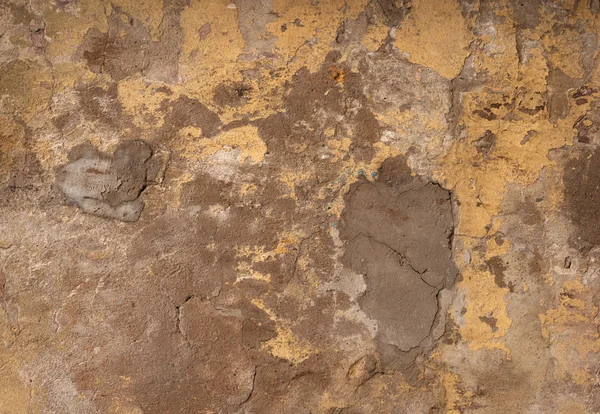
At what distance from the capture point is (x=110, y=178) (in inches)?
95.7

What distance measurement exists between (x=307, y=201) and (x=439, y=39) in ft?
3.76

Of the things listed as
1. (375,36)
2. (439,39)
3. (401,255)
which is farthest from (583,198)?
(375,36)

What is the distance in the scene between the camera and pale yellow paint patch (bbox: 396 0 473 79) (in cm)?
250

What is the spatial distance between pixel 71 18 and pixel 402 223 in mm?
2096

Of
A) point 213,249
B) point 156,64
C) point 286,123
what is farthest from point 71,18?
point 213,249

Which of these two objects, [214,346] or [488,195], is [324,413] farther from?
[488,195]

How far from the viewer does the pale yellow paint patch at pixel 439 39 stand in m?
2.50

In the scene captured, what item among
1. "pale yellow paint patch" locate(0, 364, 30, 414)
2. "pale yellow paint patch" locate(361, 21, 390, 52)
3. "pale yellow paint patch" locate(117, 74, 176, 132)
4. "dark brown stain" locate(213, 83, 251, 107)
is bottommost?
"pale yellow paint patch" locate(0, 364, 30, 414)

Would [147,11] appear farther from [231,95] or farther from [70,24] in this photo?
[231,95]

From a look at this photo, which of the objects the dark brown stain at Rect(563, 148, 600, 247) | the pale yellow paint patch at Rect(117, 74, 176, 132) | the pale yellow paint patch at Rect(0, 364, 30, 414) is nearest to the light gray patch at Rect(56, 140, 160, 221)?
the pale yellow paint patch at Rect(117, 74, 176, 132)

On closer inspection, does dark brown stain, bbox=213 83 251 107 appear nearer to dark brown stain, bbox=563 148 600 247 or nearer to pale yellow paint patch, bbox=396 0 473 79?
pale yellow paint patch, bbox=396 0 473 79

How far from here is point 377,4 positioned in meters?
2.51

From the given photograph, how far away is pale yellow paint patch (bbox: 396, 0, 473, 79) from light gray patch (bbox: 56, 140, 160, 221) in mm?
1539

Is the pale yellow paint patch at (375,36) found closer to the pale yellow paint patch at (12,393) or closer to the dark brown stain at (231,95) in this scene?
the dark brown stain at (231,95)
